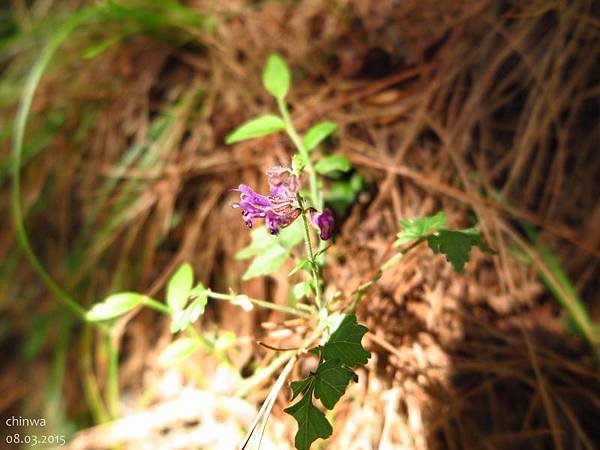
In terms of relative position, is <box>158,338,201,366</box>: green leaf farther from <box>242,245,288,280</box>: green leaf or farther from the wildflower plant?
<box>242,245,288,280</box>: green leaf

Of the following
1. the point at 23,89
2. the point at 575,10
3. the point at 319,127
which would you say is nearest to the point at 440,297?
the point at 319,127

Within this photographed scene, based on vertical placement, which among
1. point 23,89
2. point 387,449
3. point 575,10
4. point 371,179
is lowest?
point 387,449

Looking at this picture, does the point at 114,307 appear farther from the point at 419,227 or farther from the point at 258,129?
the point at 419,227

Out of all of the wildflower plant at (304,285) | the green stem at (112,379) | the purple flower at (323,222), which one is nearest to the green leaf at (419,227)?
the wildflower plant at (304,285)

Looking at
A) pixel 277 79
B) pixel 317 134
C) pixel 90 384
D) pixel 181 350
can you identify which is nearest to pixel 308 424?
pixel 181 350

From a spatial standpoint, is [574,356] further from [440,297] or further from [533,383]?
[440,297]

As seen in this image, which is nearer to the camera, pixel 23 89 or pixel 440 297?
pixel 440 297

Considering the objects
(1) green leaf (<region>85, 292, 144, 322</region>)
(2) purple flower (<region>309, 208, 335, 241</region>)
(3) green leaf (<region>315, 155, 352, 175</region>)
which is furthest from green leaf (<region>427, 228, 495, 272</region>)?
(1) green leaf (<region>85, 292, 144, 322</region>)
